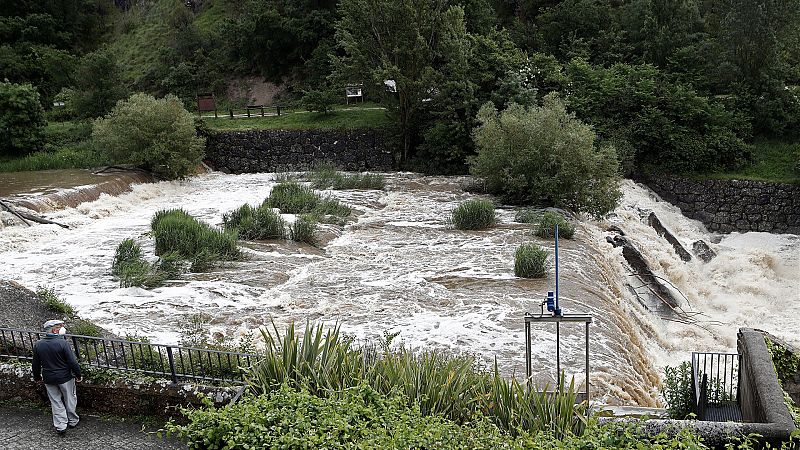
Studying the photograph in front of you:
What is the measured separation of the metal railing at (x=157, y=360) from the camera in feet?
25.0

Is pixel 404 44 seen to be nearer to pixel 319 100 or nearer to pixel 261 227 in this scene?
pixel 319 100

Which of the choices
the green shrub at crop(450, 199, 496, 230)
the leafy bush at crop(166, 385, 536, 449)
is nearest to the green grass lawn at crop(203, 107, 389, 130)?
the green shrub at crop(450, 199, 496, 230)

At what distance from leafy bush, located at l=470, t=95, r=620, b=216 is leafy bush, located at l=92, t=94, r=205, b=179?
1065cm

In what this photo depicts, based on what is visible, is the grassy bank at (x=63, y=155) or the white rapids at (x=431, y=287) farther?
the grassy bank at (x=63, y=155)

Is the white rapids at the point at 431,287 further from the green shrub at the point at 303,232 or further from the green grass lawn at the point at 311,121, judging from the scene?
the green grass lawn at the point at 311,121

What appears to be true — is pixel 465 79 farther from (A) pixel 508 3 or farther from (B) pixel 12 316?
(B) pixel 12 316

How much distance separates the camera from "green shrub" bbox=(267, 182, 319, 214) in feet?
63.3

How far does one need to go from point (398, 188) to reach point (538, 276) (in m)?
10.9

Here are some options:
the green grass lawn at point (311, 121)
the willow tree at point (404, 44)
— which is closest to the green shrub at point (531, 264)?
the willow tree at point (404, 44)

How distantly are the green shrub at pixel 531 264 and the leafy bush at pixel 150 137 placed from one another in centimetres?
1493

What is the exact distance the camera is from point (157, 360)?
26.9 feet

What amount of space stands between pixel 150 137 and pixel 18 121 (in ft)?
22.4

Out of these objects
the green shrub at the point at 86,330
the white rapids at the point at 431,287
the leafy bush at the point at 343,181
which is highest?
the leafy bush at the point at 343,181

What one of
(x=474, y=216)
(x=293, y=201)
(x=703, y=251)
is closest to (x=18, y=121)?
(x=293, y=201)
